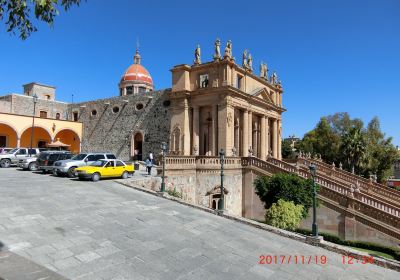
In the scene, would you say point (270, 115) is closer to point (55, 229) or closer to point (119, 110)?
point (119, 110)

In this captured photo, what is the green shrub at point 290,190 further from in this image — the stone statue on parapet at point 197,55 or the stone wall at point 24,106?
the stone wall at point 24,106

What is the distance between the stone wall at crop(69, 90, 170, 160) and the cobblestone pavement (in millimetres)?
20669

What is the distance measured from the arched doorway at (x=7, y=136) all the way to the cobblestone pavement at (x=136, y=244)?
28.2 metres

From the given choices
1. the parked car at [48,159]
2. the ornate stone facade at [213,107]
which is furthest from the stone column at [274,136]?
the parked car at [48,159]

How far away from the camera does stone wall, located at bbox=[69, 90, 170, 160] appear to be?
34.5m

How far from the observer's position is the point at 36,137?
41625 millimetres

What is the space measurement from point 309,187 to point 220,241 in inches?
475

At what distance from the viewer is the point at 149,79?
5400 cm

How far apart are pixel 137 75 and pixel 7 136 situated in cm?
2264

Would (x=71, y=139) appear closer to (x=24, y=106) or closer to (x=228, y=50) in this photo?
(x=24, y=106)

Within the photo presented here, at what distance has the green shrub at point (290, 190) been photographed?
20109mm

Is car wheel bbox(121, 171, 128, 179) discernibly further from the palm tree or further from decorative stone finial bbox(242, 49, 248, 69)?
the palm tree

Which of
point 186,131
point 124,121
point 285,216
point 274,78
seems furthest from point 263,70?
point 285,216

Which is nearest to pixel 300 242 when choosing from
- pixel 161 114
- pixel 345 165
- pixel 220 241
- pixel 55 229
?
pixel 220 241
